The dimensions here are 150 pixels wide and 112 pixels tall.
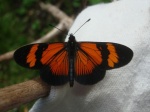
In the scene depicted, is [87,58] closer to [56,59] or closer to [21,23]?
[56,59]

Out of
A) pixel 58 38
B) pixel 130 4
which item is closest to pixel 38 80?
pixel 130 4

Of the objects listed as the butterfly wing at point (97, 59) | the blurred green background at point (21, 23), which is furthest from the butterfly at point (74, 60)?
the blurred green background at point (21, 23)

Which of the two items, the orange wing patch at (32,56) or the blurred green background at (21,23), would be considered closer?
the orange wing patch at (32,56)

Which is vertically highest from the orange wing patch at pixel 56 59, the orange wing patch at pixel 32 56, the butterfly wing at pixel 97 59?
the orange wing patch at pixel 32 56

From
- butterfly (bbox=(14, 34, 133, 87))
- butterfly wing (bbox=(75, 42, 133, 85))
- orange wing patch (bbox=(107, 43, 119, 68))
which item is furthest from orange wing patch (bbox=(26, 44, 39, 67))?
orange wing patch (bbox=(107, 43, 119, 68))

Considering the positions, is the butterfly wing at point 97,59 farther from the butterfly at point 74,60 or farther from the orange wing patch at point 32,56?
the orange wing patch at point 32,56

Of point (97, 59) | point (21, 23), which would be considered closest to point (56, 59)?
point (97, 59)

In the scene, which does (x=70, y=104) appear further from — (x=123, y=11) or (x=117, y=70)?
(x=123, y=11)

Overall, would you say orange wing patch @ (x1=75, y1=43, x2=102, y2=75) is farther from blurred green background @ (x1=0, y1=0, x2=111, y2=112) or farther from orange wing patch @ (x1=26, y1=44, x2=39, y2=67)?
blurred green background @ (x1=0, y1=0, x2=111, y2=112)
